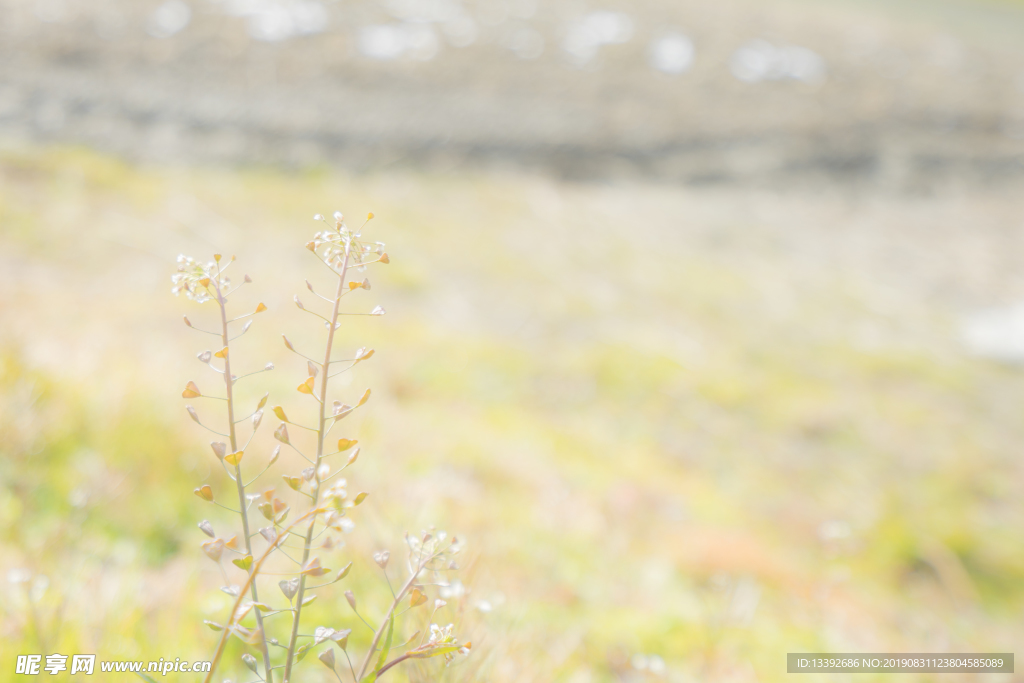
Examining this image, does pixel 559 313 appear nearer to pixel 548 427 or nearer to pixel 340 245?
pixel 548 427

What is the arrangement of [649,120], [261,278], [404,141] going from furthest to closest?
[649,120] → [404,141] → [261,278]

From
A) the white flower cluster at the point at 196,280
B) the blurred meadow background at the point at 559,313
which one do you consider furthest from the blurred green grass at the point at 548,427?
the white flower cluster at the point at 196,280

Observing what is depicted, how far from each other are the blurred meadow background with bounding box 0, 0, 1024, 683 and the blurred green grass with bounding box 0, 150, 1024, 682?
1.2 inches

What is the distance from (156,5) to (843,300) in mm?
15222

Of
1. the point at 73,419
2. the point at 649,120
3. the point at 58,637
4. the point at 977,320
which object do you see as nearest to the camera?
the point at 58,637

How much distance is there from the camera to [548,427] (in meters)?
5.60

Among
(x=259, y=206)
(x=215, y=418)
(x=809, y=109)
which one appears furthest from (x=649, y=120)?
(x=215, y=418)

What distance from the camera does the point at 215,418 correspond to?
3.24m

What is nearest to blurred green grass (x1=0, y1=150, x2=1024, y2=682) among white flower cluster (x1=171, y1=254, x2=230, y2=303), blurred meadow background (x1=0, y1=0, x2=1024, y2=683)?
blurred meadow background (x1=0, y1=0, x2=1024, y2=683)

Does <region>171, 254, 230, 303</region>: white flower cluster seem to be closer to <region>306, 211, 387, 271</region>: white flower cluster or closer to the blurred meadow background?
<region>306, 211, 387, 271</region>: white flower cluster

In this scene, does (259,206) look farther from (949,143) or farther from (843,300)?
(949,143)

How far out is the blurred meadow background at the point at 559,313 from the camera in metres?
2.26

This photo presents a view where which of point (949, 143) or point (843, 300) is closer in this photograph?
point (843, 300)

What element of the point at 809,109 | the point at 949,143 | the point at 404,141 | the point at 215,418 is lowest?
the point at 215,418
